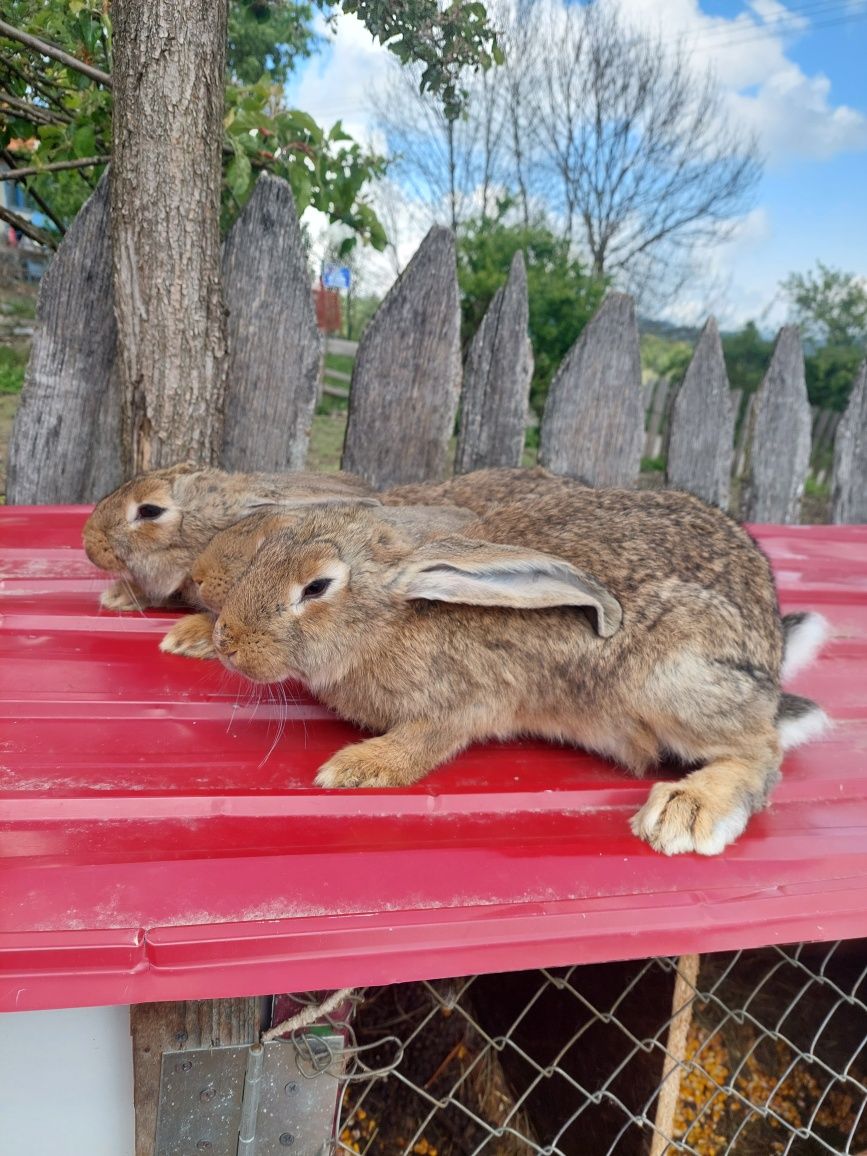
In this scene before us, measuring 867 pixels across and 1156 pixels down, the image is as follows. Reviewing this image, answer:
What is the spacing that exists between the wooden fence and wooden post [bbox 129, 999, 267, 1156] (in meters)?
Answer: 2.10

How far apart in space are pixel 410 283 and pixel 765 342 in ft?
37.1

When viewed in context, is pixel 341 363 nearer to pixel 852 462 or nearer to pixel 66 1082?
pixel 852 462

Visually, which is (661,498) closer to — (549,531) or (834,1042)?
(549,531)

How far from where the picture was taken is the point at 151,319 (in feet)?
8.71

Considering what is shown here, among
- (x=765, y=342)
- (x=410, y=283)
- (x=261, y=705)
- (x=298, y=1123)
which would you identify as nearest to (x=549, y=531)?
(x=261, y=705)

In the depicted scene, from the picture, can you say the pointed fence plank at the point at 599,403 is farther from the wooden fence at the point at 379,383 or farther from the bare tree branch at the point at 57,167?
the bare tree branch at the point at 57,167

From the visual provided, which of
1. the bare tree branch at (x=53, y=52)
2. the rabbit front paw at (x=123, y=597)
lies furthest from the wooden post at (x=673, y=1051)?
the bare tree branch at (x=53, y=52)

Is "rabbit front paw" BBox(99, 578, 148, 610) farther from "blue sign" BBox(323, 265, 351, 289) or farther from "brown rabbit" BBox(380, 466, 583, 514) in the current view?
"blue sign" BBox(323, 265, 351, 289)

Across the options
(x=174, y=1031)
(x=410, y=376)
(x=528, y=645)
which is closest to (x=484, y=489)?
(x=410, y=376)

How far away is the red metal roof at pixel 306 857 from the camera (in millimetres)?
1080

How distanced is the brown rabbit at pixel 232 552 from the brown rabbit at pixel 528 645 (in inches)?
3.1

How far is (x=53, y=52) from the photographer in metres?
2.81

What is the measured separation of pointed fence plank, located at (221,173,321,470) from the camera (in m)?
2.89

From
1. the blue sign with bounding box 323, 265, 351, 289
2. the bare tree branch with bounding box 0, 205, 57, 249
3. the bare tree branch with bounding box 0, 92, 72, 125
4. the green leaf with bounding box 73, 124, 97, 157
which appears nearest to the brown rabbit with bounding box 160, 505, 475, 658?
the green leaf with bounding box 73, 124, 97, 157
